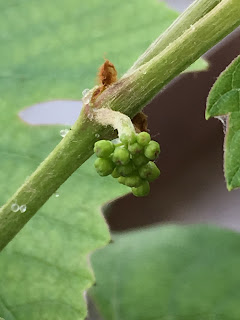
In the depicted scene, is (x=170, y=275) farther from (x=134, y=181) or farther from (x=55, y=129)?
(x=134, y=181)

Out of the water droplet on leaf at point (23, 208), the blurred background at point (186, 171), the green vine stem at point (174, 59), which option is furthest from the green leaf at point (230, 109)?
the blurred background at point (186, 171)

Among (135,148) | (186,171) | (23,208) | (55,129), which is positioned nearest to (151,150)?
(135,148)

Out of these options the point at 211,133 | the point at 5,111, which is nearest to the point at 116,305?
the point at 5,111

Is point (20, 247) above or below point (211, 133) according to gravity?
below

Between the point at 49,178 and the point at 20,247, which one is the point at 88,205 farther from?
the point at 49,178

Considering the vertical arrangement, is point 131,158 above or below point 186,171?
below

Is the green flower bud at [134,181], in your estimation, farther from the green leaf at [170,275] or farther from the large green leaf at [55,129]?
the green leaf at [170,275]

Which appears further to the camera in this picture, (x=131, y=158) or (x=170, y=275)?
A: (x=170, y=275)
